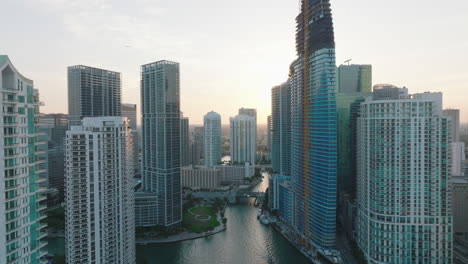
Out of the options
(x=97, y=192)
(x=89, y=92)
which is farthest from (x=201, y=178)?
(x=97, y=192)

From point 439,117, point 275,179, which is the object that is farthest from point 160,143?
point 439,117

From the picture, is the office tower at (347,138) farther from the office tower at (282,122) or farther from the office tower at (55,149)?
the office tower at (55,149)

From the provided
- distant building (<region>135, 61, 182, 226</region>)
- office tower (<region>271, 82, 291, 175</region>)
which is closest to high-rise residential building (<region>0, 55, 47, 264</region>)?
distant building (<region>135, 61, 182, 226</region>)

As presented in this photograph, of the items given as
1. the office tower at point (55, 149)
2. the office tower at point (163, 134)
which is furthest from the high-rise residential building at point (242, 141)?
the office tower at point (163, 134)

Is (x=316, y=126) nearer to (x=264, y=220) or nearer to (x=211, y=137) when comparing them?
(x=264, y=220)

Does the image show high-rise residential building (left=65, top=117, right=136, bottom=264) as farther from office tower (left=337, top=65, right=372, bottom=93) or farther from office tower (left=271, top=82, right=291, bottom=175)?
office tower (left=337, top=65, right=372, bottom=93)
